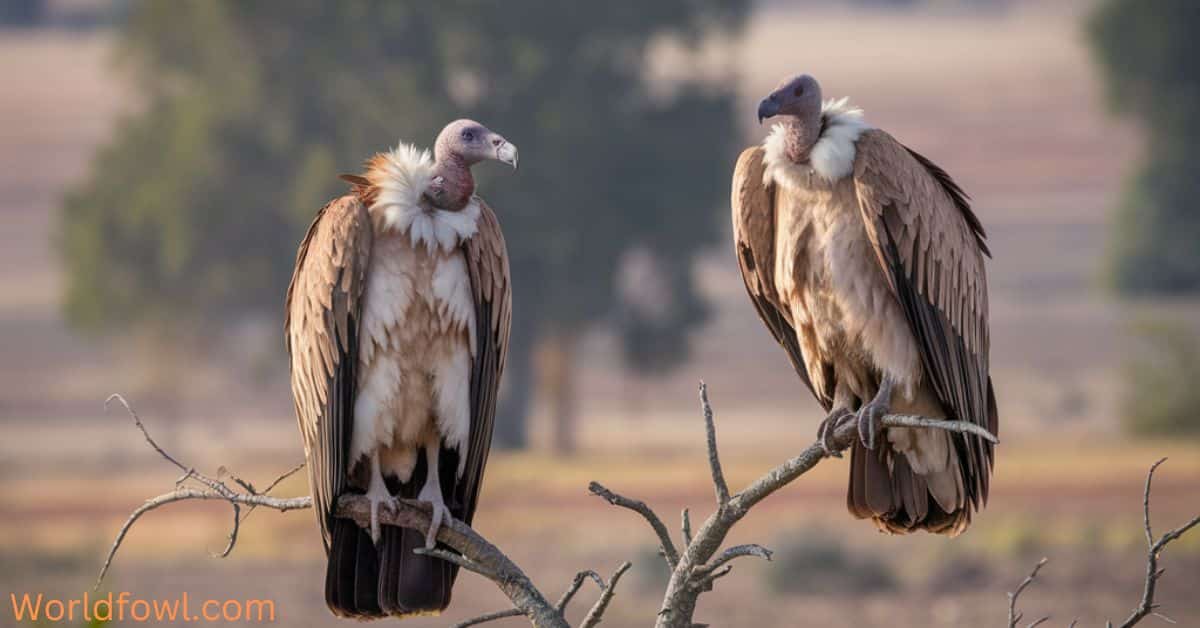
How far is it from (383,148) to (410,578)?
28519 millimetres

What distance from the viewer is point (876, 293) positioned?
7039 mm

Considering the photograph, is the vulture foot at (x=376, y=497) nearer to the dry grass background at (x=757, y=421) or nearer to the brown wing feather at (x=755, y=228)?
the brown wing feather at (x=755, y=228)

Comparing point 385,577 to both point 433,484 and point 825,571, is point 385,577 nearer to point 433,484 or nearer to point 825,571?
point 433,484

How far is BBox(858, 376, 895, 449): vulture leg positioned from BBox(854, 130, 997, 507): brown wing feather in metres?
0.16

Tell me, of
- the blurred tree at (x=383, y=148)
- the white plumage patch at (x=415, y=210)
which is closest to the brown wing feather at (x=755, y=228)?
the white plumage patch at (x=415, y=210)

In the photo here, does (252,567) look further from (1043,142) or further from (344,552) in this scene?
(1043,142)

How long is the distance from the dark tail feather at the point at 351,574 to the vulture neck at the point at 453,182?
3.70ft

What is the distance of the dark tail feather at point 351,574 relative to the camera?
6.72 metres

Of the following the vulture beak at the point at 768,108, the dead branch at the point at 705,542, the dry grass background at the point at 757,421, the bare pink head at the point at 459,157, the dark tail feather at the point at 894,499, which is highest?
the vulture beak at the point at 768,108

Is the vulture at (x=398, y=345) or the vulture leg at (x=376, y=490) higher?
the vulture at (x=398, y=345)

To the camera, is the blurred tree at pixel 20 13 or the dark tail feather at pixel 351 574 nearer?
the dark tail feather at pixel 351 574

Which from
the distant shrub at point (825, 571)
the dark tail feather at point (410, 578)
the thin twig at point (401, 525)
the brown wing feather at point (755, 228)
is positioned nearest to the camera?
the thin twig at point (401, 525)

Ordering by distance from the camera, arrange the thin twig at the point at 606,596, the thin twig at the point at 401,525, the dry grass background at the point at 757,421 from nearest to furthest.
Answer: the thin twig at the point at 606,596
the thin twig at the point at 401,525
the dry grass background at the point at 757,421

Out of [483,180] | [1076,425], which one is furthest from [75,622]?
[1076,425]
